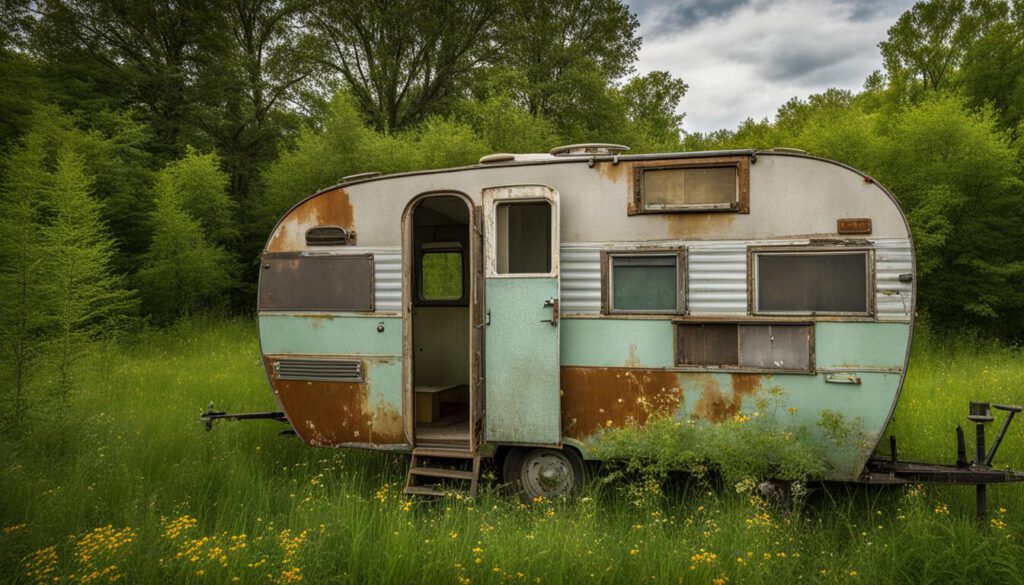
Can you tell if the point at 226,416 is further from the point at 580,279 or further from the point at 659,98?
the point at 659,98

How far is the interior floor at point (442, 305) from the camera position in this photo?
7395mm

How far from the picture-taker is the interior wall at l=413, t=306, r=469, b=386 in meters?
7.62

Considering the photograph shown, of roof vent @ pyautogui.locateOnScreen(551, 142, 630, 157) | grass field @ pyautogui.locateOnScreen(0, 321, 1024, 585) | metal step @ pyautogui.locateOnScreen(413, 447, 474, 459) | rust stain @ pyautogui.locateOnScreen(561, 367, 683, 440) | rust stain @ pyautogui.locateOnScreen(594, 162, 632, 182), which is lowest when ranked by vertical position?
grass field @ pyautogui.locateOnScreen(0, 321, 1024, 585)

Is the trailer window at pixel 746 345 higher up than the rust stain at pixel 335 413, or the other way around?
the trailer window at pixel 746 345

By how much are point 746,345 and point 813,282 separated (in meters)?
0.75

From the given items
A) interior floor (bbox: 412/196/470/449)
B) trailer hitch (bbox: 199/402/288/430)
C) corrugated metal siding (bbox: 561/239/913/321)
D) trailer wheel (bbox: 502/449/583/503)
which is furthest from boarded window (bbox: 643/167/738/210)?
trailer hitch (bbox: 199/402/288/430)

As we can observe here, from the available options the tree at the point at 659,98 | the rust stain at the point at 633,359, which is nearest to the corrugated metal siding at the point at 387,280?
the rust stain at the point at 633,359

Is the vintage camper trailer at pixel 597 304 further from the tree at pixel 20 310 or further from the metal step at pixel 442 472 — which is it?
the tree at pixel 20 310

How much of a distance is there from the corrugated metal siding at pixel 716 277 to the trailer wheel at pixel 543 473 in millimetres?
1363

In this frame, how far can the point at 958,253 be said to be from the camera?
566 inches

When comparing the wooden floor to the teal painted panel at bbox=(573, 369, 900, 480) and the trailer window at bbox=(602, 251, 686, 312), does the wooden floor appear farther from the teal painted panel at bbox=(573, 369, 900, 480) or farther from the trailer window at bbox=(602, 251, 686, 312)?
the trailer window at bbox=(602, 251, 686, 312)

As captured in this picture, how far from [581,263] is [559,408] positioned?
4.35 feet

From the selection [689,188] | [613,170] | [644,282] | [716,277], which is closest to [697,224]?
[689,188]

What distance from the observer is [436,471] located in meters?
5.54
